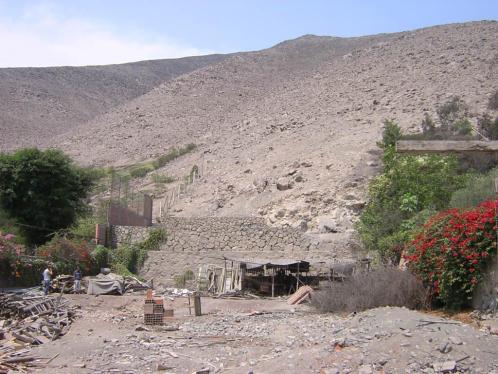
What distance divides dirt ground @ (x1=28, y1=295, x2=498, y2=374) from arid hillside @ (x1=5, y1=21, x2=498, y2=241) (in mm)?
11435

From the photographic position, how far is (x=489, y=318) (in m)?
12.4

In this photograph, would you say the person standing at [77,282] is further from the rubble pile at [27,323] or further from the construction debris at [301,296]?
the construction debris at [301,296]

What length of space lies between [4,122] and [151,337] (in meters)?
64.8

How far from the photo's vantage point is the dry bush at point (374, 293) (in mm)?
15070

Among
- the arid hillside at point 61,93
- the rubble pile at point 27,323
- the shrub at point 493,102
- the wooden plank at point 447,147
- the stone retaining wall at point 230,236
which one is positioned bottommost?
the rubble pile at point 27,323

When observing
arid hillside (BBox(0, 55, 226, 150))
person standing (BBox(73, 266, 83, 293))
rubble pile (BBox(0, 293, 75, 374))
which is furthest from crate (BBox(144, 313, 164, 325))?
arid hillside (BBox(0, 55, 226, 150))

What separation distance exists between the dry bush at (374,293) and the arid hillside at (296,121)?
1017 cm

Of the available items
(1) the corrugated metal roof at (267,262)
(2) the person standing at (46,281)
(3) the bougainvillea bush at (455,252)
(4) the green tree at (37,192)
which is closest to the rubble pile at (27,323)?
(2) the person standing at (46,281)

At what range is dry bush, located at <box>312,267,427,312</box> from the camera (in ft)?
49.4

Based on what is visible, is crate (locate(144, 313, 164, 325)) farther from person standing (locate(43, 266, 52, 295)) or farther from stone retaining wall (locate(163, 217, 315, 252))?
stone retaining wall (locate(163, 217, 315, 252))

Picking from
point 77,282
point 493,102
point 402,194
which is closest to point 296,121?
point 493,102

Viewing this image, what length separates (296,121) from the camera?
4750cm

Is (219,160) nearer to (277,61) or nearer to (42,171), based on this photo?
(42,171)

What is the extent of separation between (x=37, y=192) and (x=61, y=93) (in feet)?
214
